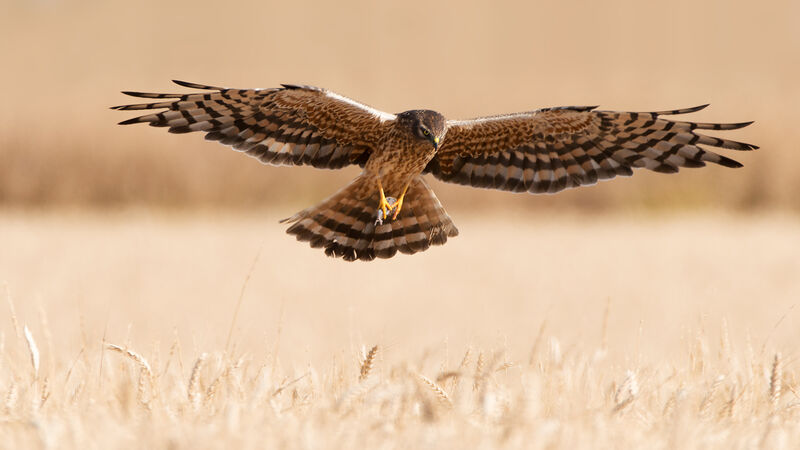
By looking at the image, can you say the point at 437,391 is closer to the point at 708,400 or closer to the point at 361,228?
the point at 708,400

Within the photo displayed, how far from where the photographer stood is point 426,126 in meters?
4.83

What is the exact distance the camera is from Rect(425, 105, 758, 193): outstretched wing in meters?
5.24

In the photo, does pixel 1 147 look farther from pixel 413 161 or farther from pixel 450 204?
pixel 413 161

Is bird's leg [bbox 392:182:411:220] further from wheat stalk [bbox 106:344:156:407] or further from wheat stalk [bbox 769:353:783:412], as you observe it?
wheat stalk [bbox 769:353:783:412]

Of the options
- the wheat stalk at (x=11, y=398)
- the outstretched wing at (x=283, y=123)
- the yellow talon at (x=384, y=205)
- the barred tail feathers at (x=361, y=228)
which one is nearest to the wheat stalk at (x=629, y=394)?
the wheat stalk at (x=11, y=398)

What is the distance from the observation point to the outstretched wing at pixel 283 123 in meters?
5.08

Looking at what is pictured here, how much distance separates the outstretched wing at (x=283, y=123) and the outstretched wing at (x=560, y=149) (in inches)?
19.1

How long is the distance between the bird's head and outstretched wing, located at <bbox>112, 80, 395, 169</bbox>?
243 millimetres

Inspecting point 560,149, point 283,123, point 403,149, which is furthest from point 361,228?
point 560,149

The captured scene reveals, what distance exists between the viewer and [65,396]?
347 centimetres

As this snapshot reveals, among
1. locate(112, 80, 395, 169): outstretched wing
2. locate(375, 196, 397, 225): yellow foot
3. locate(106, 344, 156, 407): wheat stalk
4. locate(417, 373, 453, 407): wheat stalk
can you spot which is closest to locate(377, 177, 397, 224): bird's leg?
locate(375, 196, 397, 225): yellow foot

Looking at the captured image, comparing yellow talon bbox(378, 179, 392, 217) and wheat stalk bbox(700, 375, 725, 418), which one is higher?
yellow talon bbox(378, 179, 392, 217)

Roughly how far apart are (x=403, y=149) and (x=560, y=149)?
3.33 feet

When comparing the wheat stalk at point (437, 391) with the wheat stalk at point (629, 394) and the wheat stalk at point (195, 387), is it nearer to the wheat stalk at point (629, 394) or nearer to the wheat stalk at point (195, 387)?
the wheat stalk at point (629, 394)
